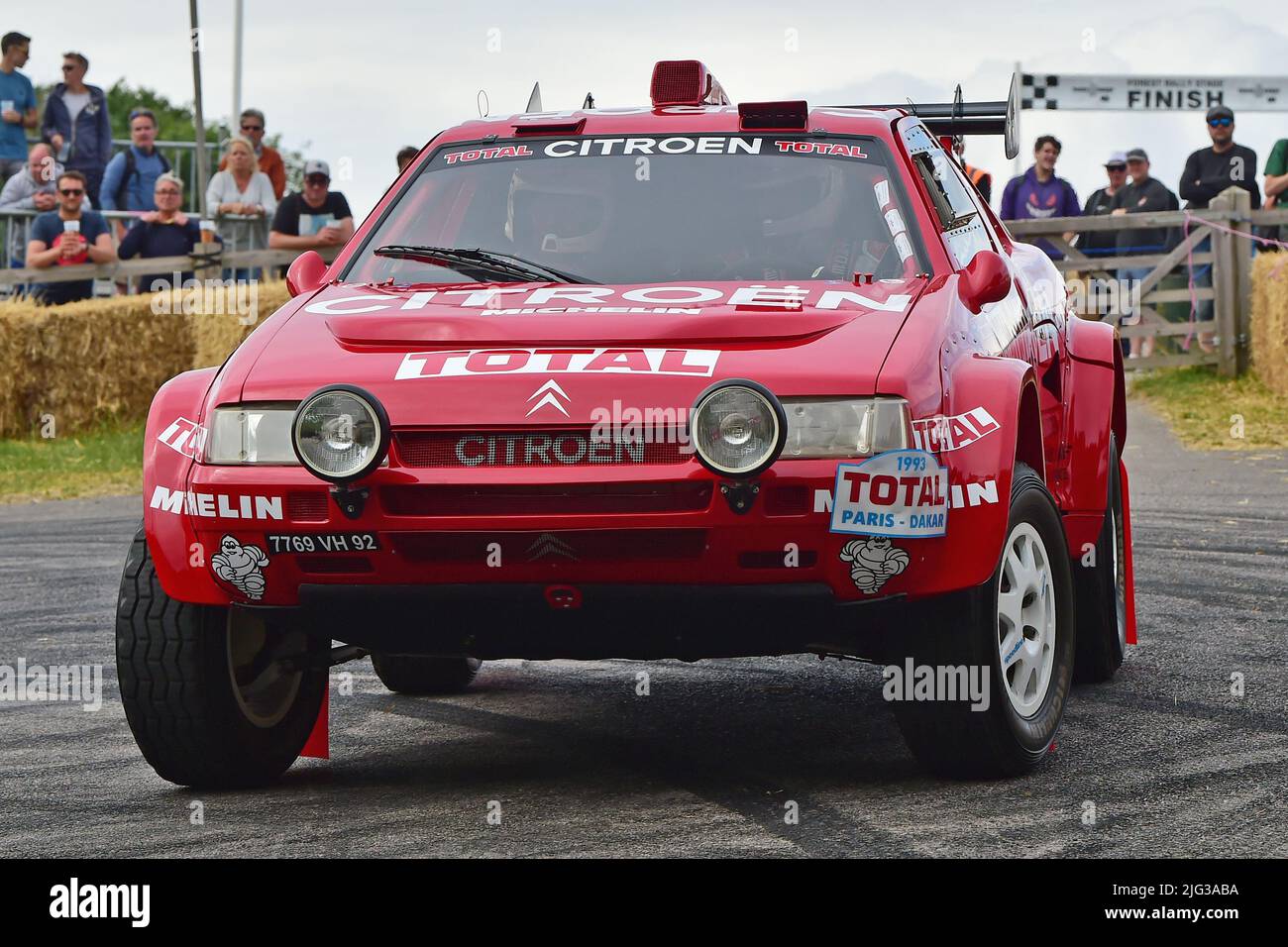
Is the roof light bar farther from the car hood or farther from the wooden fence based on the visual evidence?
the wooden fence

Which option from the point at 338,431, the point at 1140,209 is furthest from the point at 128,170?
the point at 338,431

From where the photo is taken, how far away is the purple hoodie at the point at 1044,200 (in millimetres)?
19625

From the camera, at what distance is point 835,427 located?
15.9 ft

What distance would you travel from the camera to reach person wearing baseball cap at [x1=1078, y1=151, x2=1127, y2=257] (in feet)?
65.5

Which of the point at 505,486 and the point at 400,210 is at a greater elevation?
the point at 400,210

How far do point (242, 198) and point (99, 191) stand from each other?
2117 millimetres

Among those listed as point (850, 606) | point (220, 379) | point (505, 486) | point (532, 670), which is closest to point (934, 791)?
point (850, 606)

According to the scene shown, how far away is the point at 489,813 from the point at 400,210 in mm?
2060

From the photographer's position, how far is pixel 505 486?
4.88 m

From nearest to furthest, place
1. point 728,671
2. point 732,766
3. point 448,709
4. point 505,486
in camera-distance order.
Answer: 1. point 505,486
2. point 732,766
3. point 448,709
4. point 728,671

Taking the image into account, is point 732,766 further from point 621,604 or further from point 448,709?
point 448,709

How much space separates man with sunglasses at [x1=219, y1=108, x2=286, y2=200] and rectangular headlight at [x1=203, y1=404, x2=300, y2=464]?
46.4 ft

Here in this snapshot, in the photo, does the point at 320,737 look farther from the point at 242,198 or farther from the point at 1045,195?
the point at 1045,195

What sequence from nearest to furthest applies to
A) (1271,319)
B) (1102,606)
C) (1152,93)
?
(1102,606), (1271,319), (1152,93)
